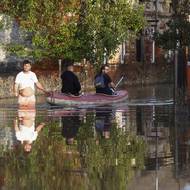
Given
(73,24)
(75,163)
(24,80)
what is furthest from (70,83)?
(75,163)

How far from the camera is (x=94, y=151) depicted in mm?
14086

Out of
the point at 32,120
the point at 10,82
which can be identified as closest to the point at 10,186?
the point at 32,120

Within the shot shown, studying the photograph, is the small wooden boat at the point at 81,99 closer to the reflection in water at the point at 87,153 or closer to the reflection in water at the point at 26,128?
the reflection in water at the point at 26,128

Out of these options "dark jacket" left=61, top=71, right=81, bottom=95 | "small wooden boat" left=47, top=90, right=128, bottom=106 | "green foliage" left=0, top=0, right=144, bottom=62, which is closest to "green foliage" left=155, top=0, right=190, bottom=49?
"small wooden boat" left=47, top=90, right=128, bottom=106

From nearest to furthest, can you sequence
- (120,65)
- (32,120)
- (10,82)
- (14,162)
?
(14,162), (32,120), (10,82), (120,65)

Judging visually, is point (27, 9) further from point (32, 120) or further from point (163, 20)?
point (163, 20)

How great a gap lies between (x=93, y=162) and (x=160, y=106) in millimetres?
13719

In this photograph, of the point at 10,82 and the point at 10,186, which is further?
the point at 10,82

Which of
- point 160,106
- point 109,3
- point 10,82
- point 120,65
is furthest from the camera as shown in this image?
point 120,65

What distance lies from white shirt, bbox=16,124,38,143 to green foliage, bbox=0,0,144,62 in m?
18.1

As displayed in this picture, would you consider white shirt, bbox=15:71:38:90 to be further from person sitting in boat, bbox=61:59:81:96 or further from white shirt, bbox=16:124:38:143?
person sitting in boat, bbox=61:59:81:96

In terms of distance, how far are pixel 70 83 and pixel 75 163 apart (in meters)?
13.9

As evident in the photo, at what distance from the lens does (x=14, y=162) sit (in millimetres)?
12844

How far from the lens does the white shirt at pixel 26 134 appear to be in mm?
15891
